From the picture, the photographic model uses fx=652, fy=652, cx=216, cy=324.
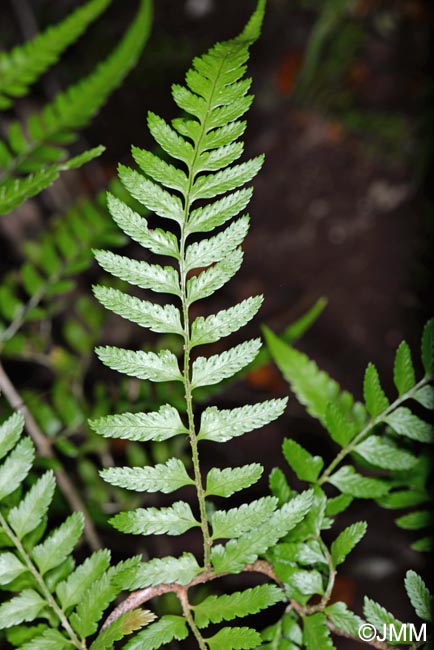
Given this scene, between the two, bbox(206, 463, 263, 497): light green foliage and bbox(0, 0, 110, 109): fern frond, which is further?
bbox(0, 0, 110, 109): fern frond

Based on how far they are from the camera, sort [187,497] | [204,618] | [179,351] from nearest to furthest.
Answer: [204,618]
[179,351]
[187,497]

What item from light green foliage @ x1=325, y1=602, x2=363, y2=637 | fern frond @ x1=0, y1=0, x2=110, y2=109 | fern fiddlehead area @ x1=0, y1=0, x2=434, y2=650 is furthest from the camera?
fern frond @ x1=0, y1=0, x2=110, y2=109

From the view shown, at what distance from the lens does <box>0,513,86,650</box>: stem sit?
741 millimetres

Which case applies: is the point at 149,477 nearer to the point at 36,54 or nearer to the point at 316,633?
the point at 316,633

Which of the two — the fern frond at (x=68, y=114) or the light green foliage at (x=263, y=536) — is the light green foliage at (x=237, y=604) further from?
the fern frond at (x=68, y=114)

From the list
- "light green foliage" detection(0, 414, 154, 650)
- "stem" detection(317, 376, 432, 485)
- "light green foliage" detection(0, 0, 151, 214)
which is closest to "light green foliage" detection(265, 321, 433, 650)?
"stem" detection(317, 376, 432, 485)

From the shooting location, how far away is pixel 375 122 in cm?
261

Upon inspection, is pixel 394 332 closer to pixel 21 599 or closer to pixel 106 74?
pixel 106 74

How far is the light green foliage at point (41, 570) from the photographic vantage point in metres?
0.73

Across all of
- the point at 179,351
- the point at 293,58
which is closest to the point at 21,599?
the point at 179,351

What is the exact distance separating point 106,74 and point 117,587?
861 mm

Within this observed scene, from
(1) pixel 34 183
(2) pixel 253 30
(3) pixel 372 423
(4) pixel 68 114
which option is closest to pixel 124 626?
(3) pixel 372 423

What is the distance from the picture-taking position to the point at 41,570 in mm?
767

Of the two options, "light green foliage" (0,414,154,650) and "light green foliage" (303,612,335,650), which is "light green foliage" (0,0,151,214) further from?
"light green foliage" (303,612,335,650)
